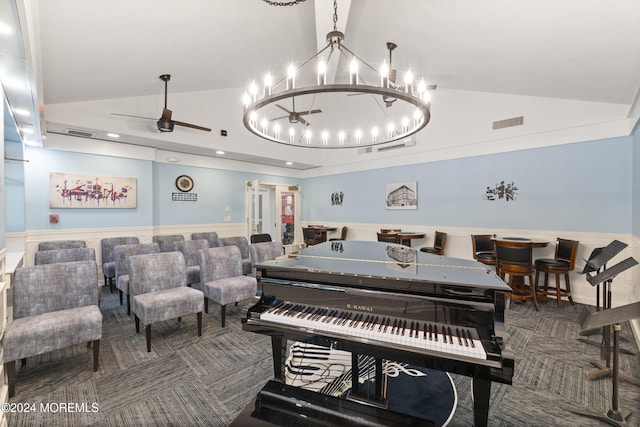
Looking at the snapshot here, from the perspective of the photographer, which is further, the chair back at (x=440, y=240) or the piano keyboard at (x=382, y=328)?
the chair back at (x=440, y=240)

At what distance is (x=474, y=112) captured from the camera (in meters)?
5.61

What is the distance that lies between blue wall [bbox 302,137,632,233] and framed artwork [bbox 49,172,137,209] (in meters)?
5.23

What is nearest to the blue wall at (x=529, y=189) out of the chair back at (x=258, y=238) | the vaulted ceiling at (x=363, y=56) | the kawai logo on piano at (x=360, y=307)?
the vaulted ceiling at (x=363, y=56)

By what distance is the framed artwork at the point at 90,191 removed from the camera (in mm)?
4977

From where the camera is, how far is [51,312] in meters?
2.55

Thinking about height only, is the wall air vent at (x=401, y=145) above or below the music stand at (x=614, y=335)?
above

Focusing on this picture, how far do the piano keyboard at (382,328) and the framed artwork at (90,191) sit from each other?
5.14 m

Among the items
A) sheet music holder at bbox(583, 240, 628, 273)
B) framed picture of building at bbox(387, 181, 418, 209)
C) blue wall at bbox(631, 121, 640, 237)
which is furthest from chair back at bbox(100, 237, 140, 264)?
blue wall at bbox(631, 121, 640, 237)

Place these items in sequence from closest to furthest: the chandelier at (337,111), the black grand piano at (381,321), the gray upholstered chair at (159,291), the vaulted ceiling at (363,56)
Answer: the black grand piano at (381,321), the vaulted ceiling at (363,56), the gray upholstered chair at (159,291), the chandelier at (337,111)

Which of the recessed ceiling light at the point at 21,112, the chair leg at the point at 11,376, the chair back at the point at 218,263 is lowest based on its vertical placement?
the chair leg at the point at 11,376

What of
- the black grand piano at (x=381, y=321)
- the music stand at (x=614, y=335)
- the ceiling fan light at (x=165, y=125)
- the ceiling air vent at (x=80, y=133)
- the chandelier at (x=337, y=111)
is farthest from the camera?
the ceiling air vent at (x=80, y=133)

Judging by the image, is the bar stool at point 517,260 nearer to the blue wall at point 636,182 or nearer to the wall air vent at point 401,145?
the blue wall at point 636,182

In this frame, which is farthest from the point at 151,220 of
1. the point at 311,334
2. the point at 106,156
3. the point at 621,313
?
the point at 621,313

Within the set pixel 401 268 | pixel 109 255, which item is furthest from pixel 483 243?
pixel 109 255
